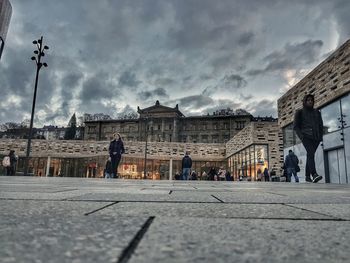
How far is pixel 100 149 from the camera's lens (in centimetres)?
3559

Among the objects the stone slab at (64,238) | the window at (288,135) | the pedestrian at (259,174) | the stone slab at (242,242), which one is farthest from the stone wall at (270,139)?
the stone slab at (64,238)

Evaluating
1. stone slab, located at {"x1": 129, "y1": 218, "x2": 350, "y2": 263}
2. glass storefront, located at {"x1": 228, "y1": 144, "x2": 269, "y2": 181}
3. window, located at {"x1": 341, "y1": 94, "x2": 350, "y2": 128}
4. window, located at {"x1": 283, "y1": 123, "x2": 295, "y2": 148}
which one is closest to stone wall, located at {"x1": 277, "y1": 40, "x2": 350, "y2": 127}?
window, located at {"x1": 341, "y1": 94, "x2": 350, "y2": 128}

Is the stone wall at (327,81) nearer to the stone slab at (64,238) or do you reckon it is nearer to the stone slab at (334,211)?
the stone slab at (334,211)

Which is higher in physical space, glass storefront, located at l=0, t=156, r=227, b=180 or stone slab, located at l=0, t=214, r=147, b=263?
glass storefront, located at l=0, t=156, r=227, b=180

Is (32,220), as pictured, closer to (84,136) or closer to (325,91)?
(325,91)

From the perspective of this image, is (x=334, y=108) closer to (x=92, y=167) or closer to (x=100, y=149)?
(x=100, y=149)

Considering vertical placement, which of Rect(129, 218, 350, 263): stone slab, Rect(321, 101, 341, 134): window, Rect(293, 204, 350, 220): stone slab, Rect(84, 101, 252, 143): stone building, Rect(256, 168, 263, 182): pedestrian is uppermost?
Rect(84, 101, 252, 143): stone building

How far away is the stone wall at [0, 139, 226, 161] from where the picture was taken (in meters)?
35.9

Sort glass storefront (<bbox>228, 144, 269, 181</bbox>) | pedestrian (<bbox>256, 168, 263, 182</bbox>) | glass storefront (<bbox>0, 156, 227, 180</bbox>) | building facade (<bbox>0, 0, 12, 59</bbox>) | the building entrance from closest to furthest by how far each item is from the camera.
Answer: building facade (<bbox>0, 0, 12, 59</bbox>)
the building entrance
pedestrian (<bbox>256, 168, 263, 182</bbox>)
glass storefront (<bbox>228, 144, 269, 181</bbox>)
glass storefront (<bbox>0, 156, 227, 180</bbox>)

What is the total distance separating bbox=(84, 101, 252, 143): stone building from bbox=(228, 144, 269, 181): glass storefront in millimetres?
28818

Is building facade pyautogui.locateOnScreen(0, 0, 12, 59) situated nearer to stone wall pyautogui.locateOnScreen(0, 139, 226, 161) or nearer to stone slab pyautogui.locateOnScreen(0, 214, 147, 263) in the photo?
stone slab pyautogui.locateOnScreen(0, 214, 147, 263)

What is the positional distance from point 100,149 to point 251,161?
59.8 feet

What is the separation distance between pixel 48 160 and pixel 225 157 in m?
22.2

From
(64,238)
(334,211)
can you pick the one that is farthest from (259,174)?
(64,238)
